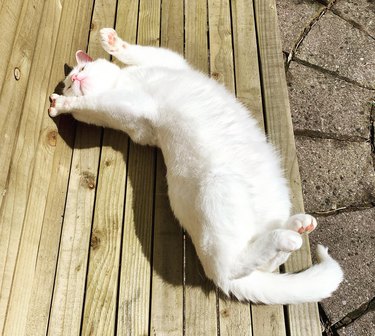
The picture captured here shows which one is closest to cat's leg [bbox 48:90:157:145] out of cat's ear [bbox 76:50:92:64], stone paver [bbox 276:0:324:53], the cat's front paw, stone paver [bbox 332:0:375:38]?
the cat's front paw

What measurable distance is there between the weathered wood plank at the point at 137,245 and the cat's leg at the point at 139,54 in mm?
459

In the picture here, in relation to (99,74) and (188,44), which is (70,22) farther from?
(188,44)

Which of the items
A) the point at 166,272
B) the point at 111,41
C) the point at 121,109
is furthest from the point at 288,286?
the point at 111,41

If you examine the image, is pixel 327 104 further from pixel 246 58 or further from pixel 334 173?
pixel 246 58

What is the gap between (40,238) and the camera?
1854mm

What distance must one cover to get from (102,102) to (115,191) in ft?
1.44

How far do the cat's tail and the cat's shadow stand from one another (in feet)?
0.60

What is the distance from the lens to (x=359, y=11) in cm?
295

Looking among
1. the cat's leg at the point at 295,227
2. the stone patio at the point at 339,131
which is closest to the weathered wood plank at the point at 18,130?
the cat's leg at the point at 295,227

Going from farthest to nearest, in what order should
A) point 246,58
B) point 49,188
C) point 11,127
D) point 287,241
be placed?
point 246,58 < point 49,188 < point 11,127 < point 287,241

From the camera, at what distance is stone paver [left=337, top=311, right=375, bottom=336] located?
1.99 meters

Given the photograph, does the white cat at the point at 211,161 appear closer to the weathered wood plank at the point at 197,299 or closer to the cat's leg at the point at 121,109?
the cat's leg at the point at 121,109

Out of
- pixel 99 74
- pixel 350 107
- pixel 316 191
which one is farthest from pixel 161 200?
pixel 350 107

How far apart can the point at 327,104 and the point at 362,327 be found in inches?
49.8
